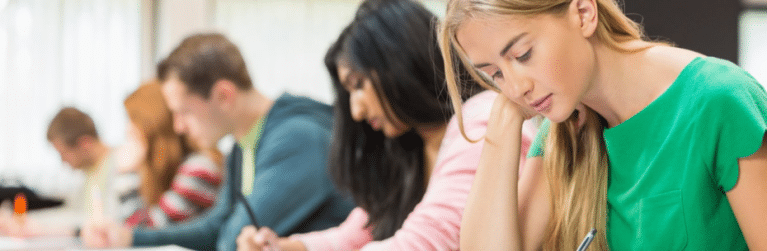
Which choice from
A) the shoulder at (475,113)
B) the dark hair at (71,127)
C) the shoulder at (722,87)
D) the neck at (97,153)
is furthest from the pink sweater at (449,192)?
the dark hair at (71,127)

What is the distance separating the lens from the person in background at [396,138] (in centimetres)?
103

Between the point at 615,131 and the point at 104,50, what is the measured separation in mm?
3386

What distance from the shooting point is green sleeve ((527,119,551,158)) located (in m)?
0.93

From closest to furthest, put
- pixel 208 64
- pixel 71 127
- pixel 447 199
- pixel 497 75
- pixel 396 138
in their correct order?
1. pixel 497 75
2. pixel 447 199
3. pixel 396 138
4. pixel 208 64
5. pixel 71 127

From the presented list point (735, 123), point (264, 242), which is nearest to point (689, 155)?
point (735, 123)

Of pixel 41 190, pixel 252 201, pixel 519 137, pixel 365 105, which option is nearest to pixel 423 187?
pixel 365 105

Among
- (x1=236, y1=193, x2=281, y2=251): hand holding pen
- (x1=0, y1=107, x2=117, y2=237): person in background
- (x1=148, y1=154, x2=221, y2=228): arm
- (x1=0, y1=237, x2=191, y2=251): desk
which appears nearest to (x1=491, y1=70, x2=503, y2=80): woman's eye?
(x1=236, y1=193, x2=281, y2=251): hand holding pen

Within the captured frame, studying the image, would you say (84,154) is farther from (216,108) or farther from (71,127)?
(216,108)

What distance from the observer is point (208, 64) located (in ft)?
5.99

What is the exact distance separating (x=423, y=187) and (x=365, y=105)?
0.19 meters

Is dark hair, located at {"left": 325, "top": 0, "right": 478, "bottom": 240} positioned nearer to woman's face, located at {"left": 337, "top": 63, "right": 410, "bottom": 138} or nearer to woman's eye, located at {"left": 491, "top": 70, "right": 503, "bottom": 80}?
woman's face, located at {"left": 337, "top": 63, "right": 410, "bottom": 138}

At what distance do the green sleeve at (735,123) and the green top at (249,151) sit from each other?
1.27 m

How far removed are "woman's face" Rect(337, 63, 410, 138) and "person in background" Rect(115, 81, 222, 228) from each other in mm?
1012

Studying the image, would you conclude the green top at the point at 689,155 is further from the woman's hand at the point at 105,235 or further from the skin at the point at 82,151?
the skin at the point at 82,151
